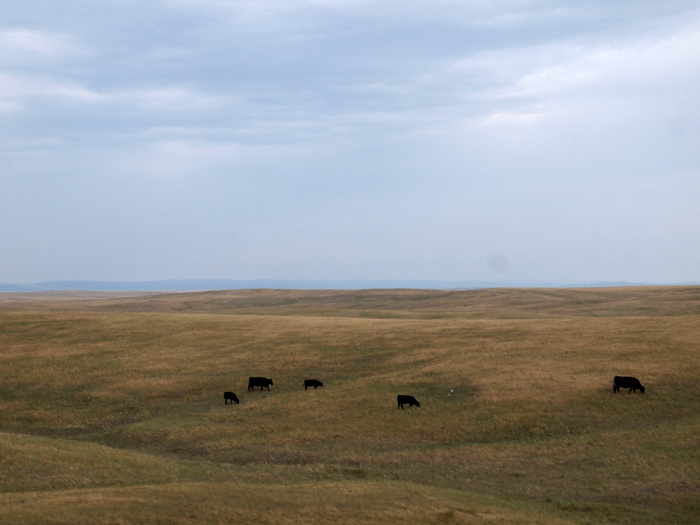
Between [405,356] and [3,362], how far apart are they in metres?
30.0

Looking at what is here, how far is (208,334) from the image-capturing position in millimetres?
56438

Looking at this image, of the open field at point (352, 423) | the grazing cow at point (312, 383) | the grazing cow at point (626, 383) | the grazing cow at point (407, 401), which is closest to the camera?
the open field at point (352, 423)

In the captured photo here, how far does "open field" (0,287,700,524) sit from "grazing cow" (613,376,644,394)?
0.59m

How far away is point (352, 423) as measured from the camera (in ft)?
105

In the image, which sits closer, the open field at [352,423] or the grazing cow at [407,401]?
the open field at [352,423]

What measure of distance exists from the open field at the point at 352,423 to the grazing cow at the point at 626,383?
0.59 meters

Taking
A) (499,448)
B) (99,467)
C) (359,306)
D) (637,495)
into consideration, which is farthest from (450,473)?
(359,306)

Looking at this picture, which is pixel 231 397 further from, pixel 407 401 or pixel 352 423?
pixel 407 401

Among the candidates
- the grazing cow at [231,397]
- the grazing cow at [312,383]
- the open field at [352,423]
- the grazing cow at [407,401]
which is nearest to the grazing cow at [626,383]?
the open field at [352,423]

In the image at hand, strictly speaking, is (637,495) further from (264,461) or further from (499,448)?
(264,461)

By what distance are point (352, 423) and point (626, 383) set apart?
14.6 metres

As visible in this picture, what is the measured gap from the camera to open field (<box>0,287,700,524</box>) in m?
19.1

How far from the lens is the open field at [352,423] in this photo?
1909 cm

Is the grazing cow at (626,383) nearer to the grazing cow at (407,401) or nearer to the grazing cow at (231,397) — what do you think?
the grazing cow at (407,401)
